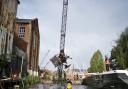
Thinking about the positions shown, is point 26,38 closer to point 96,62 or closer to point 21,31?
point 21,31

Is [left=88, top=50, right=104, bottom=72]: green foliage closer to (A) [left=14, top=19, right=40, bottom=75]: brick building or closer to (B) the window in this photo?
(A) [left=14, top=19, right=40, bottom=75]: brick building

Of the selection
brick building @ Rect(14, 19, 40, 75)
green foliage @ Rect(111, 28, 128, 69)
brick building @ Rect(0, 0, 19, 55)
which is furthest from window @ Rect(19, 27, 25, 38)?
green foliage @ Rect(111, 28, 128, 69)

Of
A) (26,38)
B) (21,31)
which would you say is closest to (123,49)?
(26,38)

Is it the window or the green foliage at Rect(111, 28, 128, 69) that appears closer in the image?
the window

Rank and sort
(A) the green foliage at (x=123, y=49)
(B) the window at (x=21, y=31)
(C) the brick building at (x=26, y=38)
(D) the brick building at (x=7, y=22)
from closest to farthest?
(D) the brick building at (x=7, y=22)
(C) the brick building at (x=26, y=38)
(B) the window at (x=21, y=31)
(A) the green foliage at (x=123, y=49)

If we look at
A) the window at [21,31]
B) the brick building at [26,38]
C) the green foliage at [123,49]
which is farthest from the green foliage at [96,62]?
→ the window at [21,31]

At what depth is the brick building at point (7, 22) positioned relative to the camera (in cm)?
5038

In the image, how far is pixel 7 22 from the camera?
53.9 metres

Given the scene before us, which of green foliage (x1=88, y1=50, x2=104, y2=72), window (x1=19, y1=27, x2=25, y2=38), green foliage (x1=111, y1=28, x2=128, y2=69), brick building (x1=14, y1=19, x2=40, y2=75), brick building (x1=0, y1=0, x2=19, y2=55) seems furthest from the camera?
green foliage (x1=88, y1=50, x2=104, y2=72)

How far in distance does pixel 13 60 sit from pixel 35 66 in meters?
29.3

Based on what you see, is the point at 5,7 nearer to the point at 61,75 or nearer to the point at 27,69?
the point at 27,69

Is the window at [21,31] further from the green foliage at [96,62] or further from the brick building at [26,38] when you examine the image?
the green foliage at [96,62]

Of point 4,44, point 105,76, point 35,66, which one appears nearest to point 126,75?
point 105,76

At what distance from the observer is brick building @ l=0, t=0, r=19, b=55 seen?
5038 centimetres
